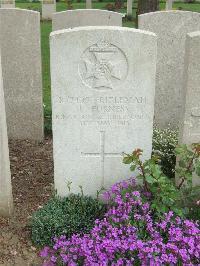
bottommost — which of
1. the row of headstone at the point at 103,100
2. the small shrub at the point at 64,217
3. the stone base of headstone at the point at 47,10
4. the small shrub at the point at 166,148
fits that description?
the small shrub at the point at 64,217

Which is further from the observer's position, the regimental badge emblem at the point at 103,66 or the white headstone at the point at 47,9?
the white headstone at the point at 47,9

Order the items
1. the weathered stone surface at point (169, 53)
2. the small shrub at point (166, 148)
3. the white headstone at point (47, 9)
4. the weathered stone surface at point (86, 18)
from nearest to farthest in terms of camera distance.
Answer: the small shrub at point (166, 148)
the weathered stone surface at point (169, 53)
the weathered stone surface at point (86, 18)
the white headstone at point (47, 9)

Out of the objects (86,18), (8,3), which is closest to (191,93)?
(86,18)

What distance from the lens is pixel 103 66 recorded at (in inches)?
150

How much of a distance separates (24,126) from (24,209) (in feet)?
6.39

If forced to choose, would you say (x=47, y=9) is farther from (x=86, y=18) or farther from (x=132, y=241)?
(x=132, y=241)

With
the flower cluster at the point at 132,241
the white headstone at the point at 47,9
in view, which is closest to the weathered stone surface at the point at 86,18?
the flower cluster at the point at 132,241

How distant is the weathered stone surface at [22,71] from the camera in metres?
5.57

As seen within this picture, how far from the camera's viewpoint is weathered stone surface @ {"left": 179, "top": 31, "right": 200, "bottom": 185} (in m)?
3.71

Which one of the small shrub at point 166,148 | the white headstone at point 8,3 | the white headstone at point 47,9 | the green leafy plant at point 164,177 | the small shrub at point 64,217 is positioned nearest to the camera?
the green leafy plant at point 164,177

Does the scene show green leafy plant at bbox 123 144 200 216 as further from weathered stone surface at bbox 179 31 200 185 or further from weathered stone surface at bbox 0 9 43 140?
weathered stone surface at bbox 0 9 43 140

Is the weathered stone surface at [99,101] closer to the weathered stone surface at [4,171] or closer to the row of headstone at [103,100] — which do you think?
the row of headstone at [103,100]

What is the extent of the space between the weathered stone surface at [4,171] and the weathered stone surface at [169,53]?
2.34m

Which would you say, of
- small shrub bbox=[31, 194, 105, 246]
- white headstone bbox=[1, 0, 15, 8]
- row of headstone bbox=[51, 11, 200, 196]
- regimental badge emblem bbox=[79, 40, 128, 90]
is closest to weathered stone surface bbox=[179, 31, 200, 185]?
row of headstone bbox=[51, 11, 200, 196]
